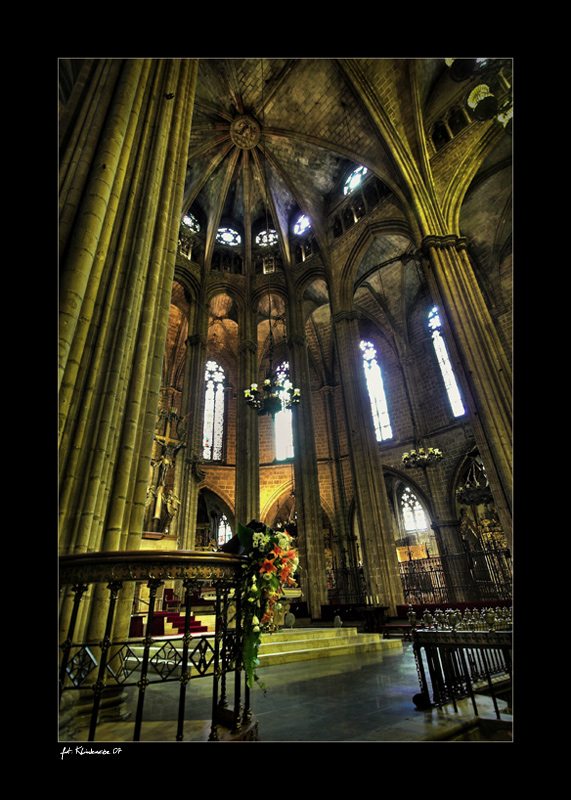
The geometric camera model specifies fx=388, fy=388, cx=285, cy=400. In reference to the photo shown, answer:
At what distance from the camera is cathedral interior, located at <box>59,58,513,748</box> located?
12.0ft

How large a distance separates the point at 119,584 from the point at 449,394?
1657 centimetres

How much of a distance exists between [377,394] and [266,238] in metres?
9.00

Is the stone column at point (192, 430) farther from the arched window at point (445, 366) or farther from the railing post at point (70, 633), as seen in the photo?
the arched window at point (445, 366)

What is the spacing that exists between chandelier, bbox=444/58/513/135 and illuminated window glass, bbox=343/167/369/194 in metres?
4.72

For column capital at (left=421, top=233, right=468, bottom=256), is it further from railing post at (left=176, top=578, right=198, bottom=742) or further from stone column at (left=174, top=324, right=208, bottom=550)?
railing post at (left=176, top=578, right=198, bottom=742)

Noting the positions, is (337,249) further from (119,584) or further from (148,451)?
(119,584)

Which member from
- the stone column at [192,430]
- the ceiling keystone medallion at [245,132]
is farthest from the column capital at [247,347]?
the ceiling keystone medallion at [245,132]

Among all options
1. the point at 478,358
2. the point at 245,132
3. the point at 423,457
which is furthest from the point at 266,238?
the point at 478,358

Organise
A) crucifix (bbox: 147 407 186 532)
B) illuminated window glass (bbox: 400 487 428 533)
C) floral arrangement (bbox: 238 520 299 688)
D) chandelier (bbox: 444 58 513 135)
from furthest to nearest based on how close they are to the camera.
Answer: illuminated window glass (bbox: 400 487 428 533)
crucifix (bbox: 147 407 186 532)
chandelier (bbox: 444 58 513 135)
floral arrangement (bbox: 238 520 299 688)

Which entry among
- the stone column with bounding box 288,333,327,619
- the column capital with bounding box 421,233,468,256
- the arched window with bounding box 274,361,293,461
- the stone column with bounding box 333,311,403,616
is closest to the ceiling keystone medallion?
the stone column with bounding box 333,311,403,616

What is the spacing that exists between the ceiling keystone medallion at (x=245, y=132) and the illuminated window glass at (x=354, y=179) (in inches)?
152

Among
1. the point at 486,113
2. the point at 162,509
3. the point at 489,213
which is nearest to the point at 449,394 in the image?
the point at 489,213

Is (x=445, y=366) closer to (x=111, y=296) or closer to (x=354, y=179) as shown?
(x=354, y=179)
